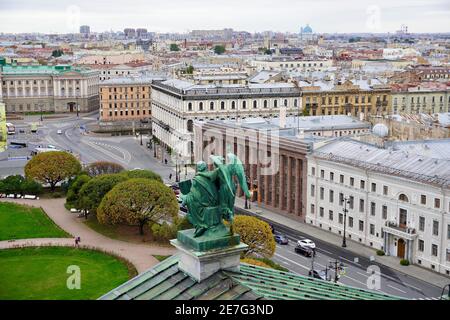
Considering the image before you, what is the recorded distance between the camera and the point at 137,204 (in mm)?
42344

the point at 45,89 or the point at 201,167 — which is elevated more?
the point at 201,167

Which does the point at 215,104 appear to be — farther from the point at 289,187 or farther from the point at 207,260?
the point at 207,260

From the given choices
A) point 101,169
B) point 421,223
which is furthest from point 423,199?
point 101,169

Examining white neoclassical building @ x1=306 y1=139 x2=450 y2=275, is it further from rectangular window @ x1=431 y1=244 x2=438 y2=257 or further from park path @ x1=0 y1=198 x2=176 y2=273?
park path @ x1=0 y1=198 x2=176 y2=273

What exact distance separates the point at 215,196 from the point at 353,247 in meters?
31.8

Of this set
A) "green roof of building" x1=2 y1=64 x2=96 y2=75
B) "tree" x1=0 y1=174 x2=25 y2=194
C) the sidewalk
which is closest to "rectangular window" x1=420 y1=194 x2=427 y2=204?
the sidewalk

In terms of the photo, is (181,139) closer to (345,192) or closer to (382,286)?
(345,192)

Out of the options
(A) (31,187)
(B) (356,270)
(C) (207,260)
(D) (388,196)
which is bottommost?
(B) (356,270)

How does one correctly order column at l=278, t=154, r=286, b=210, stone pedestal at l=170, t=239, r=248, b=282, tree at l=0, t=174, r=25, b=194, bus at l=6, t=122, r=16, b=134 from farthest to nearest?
bus at l=6, t=122, r=16, b=134, tree at l=0, t=174, r=25, b=194, column at l=278, t=154, r=286, b=210, stone pedestal at l=170, t=239, r=248, b=282

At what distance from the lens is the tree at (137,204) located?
42219 millimetres

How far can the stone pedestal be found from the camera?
10.2 meters

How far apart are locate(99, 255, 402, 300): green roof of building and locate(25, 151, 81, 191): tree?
1782 inches

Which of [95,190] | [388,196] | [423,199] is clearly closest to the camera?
[423,199]

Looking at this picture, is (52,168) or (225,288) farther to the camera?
(52,168)
